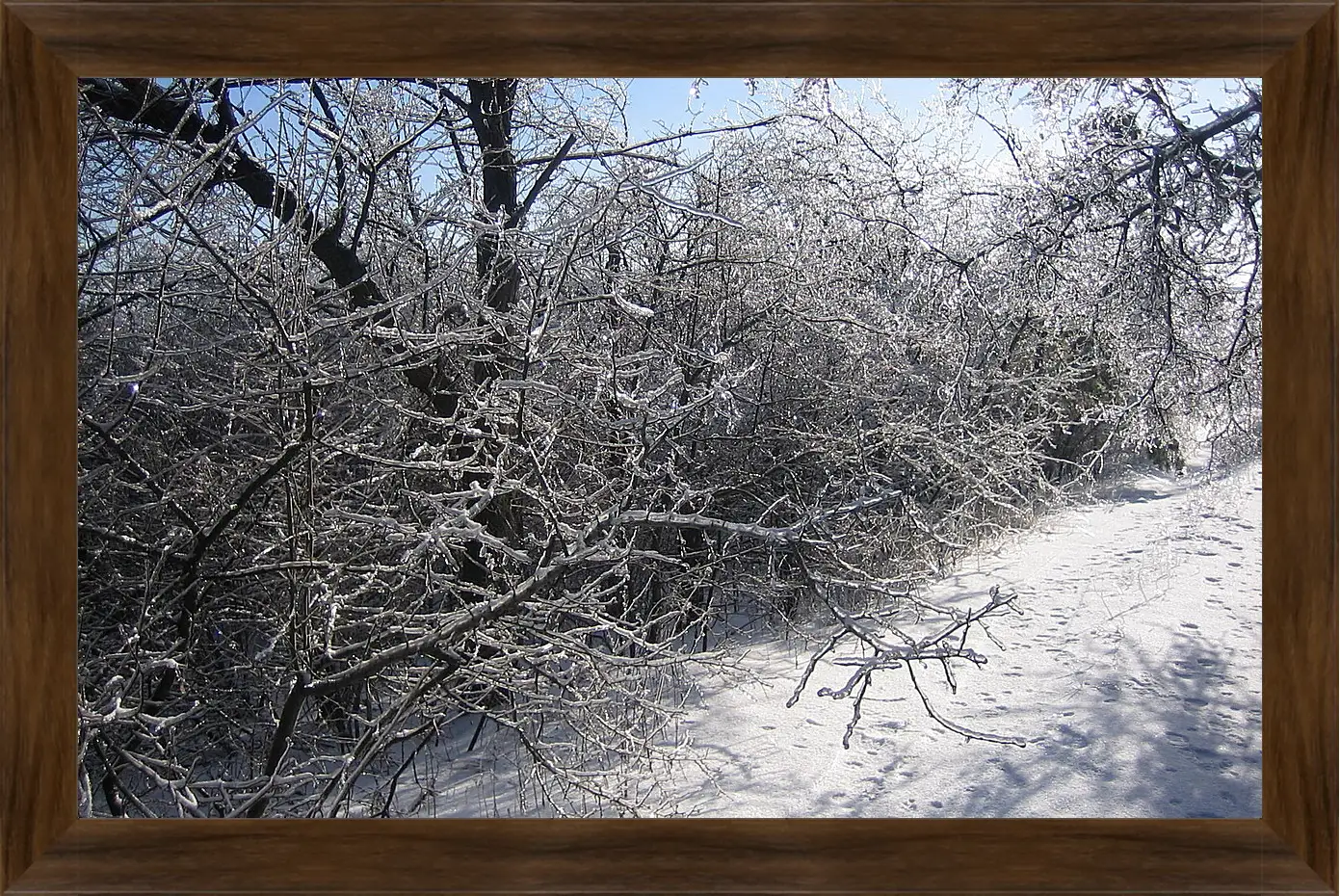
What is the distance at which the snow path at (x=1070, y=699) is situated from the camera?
1.21 m

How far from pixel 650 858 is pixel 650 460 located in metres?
0.73

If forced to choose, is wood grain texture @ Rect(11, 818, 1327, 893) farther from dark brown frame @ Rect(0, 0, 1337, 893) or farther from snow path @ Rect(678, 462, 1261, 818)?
snow path @ Rect(678, 462, 1261, 818)

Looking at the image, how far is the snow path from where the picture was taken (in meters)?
1.21
